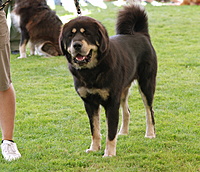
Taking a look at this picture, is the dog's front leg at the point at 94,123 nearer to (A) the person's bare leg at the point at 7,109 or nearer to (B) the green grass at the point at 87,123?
(B) the green grass at the point at 87,123

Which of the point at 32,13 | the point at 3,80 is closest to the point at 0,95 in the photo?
the point at 3,80

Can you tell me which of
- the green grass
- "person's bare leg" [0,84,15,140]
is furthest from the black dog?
"person's bare leg" [0,84,15,140]

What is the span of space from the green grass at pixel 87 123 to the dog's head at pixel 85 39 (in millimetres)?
942

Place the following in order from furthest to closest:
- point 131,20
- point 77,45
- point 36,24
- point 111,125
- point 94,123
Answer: point 36,24 < point 131,20 < point 94,123 < point 111,125 < point 77,45

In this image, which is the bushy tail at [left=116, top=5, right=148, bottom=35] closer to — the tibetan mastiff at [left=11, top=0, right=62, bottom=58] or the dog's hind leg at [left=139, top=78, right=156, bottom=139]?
the dog's hind leg at [left=139, top=78, right=156, bottom=139]

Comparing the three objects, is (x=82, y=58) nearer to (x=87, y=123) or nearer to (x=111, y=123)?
(x=111, y=123)

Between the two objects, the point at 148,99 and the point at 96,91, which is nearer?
the point at 96,91

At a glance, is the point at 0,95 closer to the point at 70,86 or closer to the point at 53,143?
the point at 53,143

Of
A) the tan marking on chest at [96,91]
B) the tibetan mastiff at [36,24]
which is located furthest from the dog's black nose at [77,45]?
the tibetan mastiff at [36,24]

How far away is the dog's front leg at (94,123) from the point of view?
12.9ft

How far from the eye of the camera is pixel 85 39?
3.45 metres

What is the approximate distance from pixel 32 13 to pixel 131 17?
5.03m

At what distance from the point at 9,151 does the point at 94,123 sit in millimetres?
840

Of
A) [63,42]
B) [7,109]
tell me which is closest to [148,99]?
[63,42]
